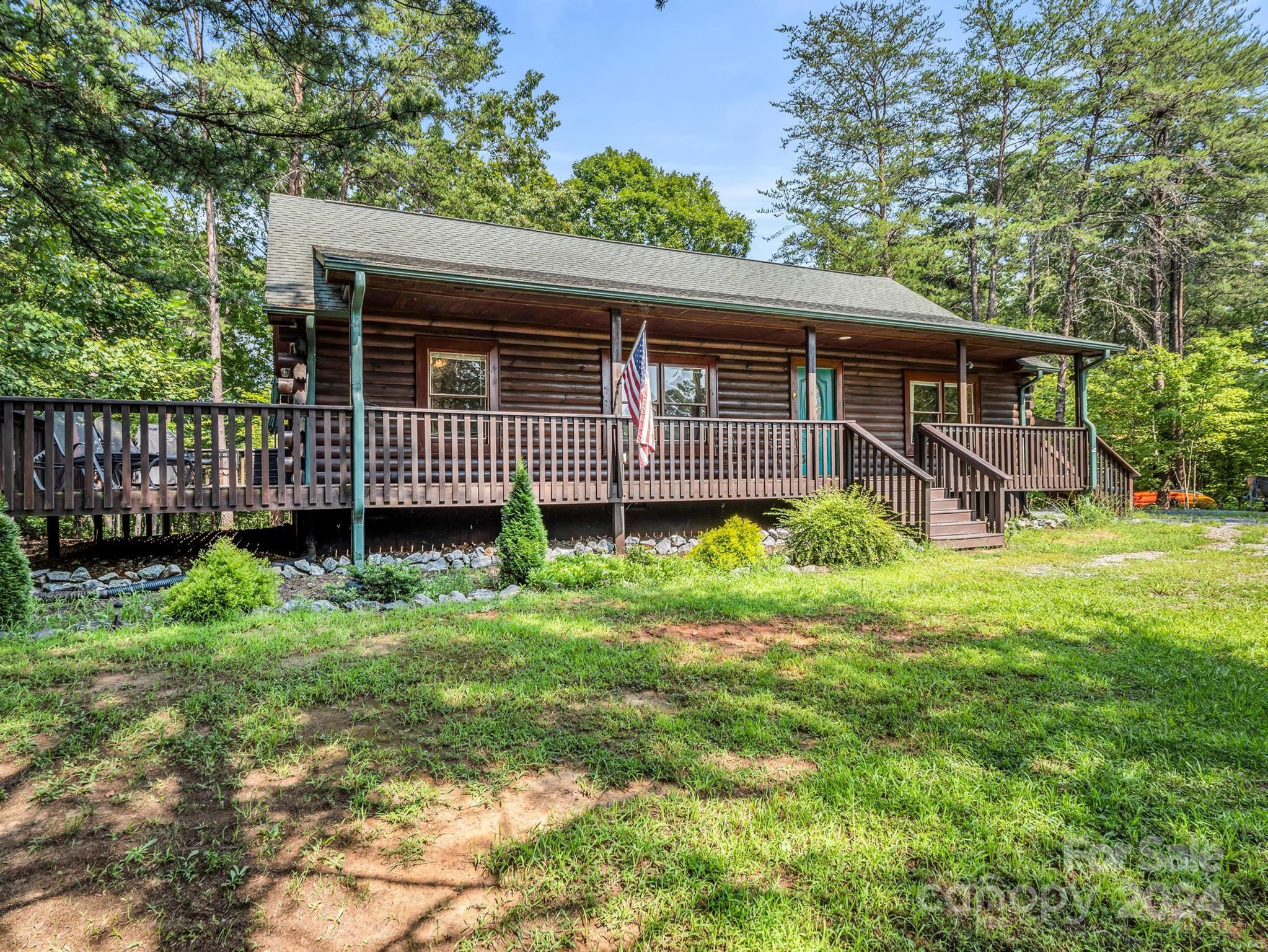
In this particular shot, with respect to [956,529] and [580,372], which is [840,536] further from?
[580,372]

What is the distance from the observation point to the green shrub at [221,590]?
4.69 meters

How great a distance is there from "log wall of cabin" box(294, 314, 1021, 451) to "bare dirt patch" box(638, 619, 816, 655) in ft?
19.3

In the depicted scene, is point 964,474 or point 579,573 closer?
point 579,573

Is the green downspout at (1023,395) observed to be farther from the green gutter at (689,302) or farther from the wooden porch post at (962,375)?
the wooden porch post at (962,375)

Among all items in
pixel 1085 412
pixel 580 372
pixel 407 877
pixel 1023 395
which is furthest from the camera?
pixel 1023 395

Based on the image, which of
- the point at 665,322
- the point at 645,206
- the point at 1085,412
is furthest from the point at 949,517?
the point at 645,206

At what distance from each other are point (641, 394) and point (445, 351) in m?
3.69

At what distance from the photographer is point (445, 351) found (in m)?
9.40

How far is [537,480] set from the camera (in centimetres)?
780

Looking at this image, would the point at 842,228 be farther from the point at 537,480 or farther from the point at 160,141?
the point at 160,141

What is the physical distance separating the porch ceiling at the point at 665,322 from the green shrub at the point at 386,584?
10.7ft

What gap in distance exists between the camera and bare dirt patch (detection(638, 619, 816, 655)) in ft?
13.5

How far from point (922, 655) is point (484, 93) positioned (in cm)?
2571

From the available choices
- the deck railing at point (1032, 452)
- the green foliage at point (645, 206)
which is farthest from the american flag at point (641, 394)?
the green foliage at point (645, 206)
